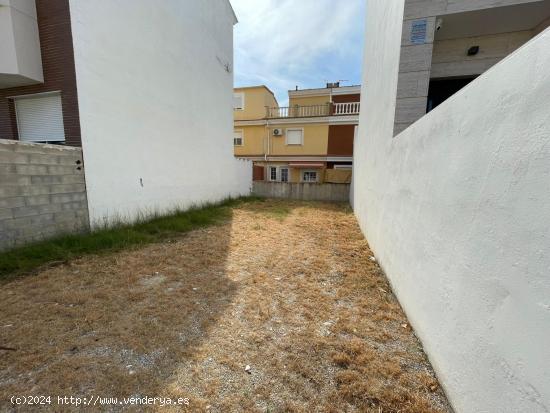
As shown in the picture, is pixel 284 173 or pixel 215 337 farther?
pixel 284 173

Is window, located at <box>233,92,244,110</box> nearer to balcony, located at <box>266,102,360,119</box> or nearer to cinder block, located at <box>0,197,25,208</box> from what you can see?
balcony, located at <box>266,102,360,119</box>

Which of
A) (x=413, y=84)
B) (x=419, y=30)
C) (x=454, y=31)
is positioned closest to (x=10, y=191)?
(x=413, y=84)

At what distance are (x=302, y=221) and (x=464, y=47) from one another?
508cm

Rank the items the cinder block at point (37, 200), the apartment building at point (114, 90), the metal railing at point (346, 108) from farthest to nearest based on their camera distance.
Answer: the metal railing at point (346, 108), the apartment building at point (114, 90), the cinder block at point (37, 200)

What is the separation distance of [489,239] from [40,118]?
6940mm

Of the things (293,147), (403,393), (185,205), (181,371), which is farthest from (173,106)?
(293,147)

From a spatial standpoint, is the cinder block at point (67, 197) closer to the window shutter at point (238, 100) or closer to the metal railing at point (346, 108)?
the metal railing at point (346, 108)

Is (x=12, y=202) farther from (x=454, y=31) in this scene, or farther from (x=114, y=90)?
(x=454, y=31)

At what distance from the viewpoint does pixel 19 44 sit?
4180 mm

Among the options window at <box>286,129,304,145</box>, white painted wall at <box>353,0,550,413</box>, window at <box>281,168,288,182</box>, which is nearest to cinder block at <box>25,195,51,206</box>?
Answer: white painted wall at <box>353,0,550,413</box>

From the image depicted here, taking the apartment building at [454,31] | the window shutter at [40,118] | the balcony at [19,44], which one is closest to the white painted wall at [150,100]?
the window shutter at [40,118]

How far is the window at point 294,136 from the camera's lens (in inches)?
631

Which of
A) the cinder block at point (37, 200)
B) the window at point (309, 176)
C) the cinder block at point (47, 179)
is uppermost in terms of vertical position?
the cinder block at point (47, 179)

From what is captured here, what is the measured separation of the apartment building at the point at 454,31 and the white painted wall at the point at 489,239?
4.46 ft
